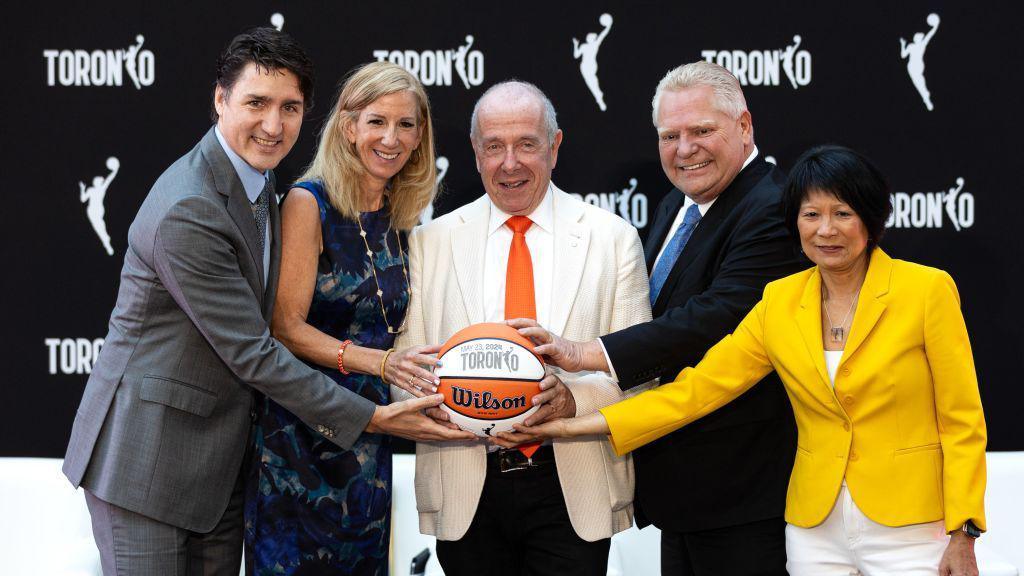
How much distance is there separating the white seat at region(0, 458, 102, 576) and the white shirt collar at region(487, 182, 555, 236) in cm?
205

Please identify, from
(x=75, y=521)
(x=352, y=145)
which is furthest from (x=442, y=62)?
(x=75, y=521)

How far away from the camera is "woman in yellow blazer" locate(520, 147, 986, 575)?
2.12 meters

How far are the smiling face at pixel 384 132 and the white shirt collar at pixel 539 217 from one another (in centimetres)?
31

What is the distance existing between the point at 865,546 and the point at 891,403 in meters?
0.34

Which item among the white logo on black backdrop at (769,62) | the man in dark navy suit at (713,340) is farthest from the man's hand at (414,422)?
the white logo on black backdrop at (769,62)

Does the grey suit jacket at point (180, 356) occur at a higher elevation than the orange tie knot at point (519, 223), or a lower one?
lower

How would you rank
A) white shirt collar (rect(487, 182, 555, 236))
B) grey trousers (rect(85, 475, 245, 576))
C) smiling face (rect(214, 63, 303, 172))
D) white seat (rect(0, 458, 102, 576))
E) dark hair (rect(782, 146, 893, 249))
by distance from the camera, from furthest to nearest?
white seat (rect(0, 458, 102, 576))
white shirt collar (rect(487, 182, 555, 236))
smiling face (rect(214, 63, 303, 172))
grey trousers (rect(85, 475, 245, 576))
dark hair (rect(782, 146, 893, 249))

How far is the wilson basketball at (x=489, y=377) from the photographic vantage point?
2338mm

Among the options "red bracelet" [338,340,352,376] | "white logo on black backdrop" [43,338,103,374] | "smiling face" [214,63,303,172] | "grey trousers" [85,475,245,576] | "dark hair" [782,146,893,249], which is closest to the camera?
"dark hair" [782,146,893,249]

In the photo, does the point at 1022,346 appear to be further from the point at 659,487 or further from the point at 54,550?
the point at 54,550

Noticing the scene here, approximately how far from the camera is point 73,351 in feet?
12.2

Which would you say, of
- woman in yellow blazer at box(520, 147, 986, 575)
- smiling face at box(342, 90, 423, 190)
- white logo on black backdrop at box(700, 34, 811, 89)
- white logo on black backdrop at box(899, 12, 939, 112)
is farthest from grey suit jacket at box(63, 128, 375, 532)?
white logo on black backdrop at box(899, 12, 939, 112)

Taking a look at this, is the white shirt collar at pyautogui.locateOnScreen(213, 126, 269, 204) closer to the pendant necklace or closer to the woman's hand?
the pendant necklace

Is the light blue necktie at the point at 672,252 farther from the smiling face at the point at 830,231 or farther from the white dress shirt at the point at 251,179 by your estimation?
the white dress shirt at the point at 251,179
